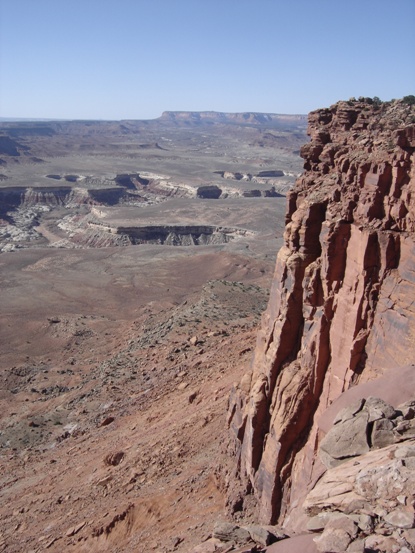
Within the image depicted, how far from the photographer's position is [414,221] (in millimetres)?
13109

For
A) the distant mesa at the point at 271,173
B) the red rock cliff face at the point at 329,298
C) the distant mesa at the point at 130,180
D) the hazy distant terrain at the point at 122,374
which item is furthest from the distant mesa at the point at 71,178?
the red rock cliff face at the point at 329,298

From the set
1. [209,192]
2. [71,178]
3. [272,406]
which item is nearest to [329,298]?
[272,406]

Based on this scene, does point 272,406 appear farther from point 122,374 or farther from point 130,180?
point 130,180

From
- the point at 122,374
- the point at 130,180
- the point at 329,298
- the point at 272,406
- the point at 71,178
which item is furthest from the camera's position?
the point at 130,180

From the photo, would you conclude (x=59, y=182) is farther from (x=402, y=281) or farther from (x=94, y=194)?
(x=402, y=281)

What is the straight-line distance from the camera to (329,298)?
590 inches

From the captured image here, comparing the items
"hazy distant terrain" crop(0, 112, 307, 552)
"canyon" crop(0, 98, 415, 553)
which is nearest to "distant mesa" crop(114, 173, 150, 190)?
"hazy distant terrain" crop(0, 112, 307, 552)

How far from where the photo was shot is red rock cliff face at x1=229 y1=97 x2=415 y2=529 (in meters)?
13.4

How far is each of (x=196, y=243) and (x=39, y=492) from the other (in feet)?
257

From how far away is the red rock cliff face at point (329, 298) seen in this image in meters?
13.4

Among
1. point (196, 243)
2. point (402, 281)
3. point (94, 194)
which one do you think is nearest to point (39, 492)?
point (402, 281)

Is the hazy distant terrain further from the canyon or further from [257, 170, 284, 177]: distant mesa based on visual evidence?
[257, 170, 284, 177]: distant mesa

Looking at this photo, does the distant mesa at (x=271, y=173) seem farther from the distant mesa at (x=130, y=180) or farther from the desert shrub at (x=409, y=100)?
the desert shrub at (x=409, y=100)

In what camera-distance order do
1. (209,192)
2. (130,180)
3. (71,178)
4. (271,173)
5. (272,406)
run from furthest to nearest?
(271,173), (130,180), (71,178), (209,192), (272,406)
